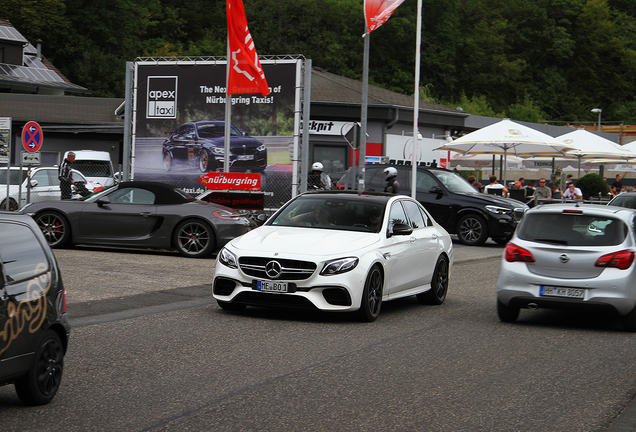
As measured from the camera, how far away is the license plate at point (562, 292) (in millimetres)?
9547

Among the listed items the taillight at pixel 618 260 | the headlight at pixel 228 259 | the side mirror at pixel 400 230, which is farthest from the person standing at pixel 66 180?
the taillight at pixel 618 260

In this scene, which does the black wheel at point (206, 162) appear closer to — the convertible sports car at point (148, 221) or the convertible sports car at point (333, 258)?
the convertible sports car at point (148, 221)

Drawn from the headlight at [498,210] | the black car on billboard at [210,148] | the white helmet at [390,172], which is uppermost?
the black car on billboard at [210,148]

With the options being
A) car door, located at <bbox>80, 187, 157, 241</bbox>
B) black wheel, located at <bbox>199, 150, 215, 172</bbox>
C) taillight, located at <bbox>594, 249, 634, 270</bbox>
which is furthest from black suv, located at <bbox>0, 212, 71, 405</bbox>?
black wheel, located at <bbox>199, 150, 215, 172</bbox>

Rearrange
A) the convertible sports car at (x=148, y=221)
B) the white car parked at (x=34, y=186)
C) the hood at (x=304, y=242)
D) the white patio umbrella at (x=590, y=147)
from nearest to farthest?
the hood at (x=304, y=242), the convertible sports car at (x=148, y=221), the white car parked at (x=34, y=186), the white patio umbrella at (x=590, y=147)

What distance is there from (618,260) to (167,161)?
1410cm

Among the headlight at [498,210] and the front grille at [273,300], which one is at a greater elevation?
the headlight at [498,210]

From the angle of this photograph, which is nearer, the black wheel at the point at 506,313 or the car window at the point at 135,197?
the black wheel at the point at 506,313

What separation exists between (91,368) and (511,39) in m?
84.8

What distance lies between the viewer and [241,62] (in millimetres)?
19312

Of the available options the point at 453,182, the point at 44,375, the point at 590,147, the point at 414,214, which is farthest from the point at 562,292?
the point at 590,147

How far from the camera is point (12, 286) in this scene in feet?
17.1

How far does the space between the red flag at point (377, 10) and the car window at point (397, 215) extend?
415 inches

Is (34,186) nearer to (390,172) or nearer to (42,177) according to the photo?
(42,177)
